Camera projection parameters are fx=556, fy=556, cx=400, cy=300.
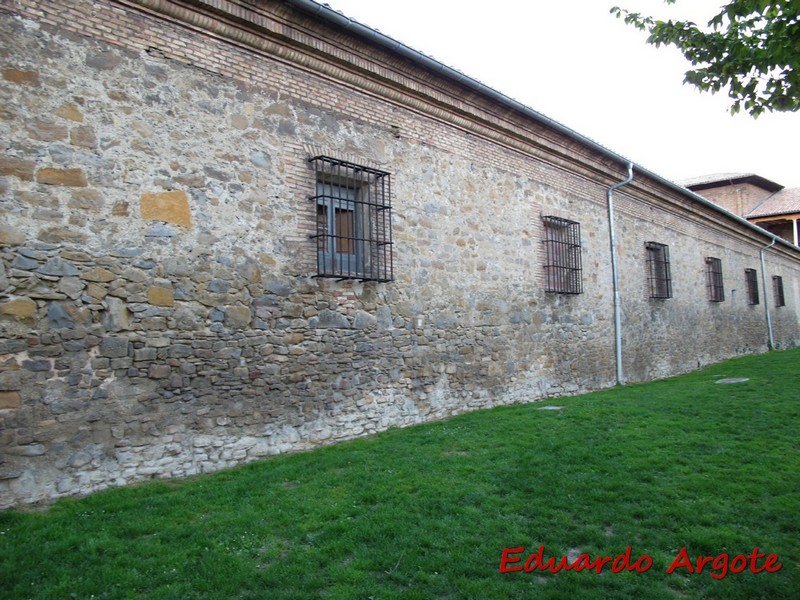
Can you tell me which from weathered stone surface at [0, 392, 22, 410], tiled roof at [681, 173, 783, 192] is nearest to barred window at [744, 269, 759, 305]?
tiled roof at [681, 173, 783, 192]

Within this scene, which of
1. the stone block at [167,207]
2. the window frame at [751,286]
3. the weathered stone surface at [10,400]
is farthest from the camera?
the window frame at [751,286]

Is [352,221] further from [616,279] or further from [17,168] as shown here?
[616,279]

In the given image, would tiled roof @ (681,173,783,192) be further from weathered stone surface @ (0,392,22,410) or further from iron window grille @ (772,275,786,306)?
weathered stone surface @ (0,392,22,410)

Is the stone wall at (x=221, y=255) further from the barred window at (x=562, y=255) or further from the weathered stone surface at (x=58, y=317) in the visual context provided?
the barred window at (x=562, y=255)

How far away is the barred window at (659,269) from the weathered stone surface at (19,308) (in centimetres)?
1169

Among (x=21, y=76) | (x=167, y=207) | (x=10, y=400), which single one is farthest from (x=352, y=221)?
(x=10, y=400)

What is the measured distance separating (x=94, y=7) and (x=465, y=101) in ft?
15.8

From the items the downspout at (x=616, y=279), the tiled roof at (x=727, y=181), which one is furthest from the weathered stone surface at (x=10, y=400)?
the tiled roof at (x=727, y=181)

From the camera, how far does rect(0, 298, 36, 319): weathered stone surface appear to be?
13.1 ft

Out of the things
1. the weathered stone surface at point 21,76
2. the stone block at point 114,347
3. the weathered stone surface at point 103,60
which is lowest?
the stone block at point 114,347

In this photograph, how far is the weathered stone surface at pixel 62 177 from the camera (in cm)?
423

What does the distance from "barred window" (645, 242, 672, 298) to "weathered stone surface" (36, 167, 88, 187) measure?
11.3 metres

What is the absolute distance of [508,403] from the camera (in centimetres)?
820

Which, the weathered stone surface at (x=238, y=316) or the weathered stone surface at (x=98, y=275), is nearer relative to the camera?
the weathered stone surface at (x=98, y=275)
